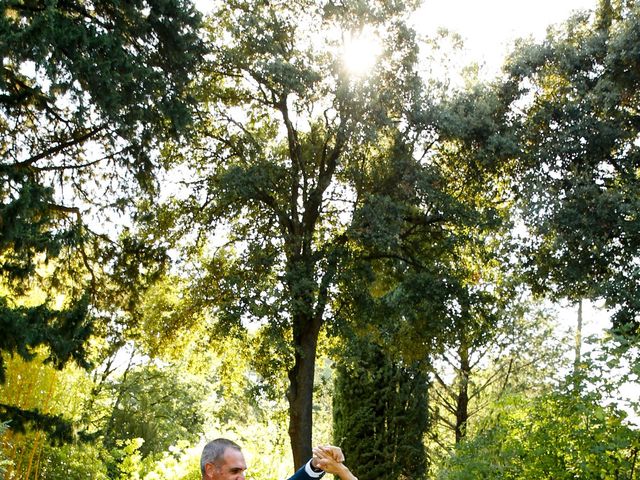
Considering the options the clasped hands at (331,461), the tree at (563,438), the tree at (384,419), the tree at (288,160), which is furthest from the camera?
the tree at (384,419)

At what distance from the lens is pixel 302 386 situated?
13.8 m

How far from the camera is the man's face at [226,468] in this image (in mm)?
3055

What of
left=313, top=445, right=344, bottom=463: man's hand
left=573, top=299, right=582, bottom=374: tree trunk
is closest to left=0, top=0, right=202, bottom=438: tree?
left=573, top=299, right=582, bottom=374: tree trunk

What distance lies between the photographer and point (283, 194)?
14.1 metres

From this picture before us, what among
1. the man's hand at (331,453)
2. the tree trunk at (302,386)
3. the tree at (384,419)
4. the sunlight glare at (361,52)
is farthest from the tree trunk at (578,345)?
the sunlight glare at (361,52)

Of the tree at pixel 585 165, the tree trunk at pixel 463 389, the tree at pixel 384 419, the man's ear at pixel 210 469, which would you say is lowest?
the man's ear at pixel 210 469

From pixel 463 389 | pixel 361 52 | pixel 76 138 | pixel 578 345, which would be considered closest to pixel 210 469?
pixel 76 138

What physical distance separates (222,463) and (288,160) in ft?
40.2

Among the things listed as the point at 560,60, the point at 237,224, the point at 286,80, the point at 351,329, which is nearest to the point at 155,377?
the point at 237,224

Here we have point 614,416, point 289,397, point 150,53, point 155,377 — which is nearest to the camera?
point 614,416

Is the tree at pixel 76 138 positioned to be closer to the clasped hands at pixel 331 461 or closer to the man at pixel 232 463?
the man at pixel 232 463

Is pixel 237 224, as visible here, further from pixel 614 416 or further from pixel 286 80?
pixel 614 416

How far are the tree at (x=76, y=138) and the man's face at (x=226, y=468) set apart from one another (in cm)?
608

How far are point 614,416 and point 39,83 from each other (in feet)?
30.2
